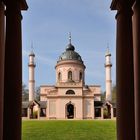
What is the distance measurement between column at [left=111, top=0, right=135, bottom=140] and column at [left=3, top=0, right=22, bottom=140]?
232 centimetres

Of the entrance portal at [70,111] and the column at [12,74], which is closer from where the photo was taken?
the column at [12,74]

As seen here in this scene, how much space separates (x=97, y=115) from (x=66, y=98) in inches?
312

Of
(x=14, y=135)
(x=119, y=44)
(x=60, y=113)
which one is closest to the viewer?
(x=14, y=135)

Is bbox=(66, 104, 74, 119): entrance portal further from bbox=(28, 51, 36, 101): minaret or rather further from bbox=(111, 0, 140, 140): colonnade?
bbox=(111, 0, 140, 140): colonnade

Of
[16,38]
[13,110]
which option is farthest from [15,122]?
[16,38]

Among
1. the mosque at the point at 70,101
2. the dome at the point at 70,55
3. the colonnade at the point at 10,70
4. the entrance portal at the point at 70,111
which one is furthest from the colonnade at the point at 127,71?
the dome at the point at 70,55

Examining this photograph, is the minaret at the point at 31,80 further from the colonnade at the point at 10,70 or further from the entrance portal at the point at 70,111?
the colonnade at the point at 10,70

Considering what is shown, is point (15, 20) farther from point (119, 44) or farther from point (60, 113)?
point (60, 113)

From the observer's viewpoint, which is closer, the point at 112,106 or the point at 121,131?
the point at 121,131

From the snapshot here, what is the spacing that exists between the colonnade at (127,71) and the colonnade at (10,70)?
2.33 meters

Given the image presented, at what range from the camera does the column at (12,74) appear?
27.9ft

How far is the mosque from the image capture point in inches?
2872

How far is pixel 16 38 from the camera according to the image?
8852 mm
